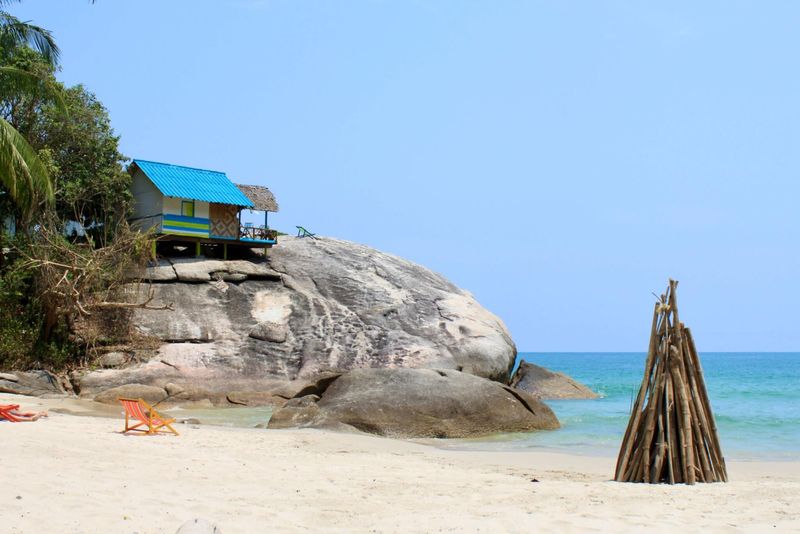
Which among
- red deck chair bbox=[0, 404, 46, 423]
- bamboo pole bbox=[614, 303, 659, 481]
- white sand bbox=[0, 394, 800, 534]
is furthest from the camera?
red deck chair bbox=[0, 404, 46, 423]

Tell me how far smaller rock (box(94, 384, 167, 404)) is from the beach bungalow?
7539 millimetres

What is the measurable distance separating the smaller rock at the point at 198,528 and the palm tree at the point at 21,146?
1389cm

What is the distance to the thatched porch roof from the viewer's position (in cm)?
2981

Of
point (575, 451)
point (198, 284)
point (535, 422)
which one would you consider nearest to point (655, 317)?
point (575, 451)

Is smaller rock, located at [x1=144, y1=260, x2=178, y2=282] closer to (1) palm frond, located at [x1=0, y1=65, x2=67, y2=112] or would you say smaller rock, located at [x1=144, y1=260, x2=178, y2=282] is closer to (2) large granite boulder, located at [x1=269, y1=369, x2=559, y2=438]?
(1) palm frond, located at [x1=0, y1=65, x2=67, y2=112]

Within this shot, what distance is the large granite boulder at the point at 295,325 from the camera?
74.7ft

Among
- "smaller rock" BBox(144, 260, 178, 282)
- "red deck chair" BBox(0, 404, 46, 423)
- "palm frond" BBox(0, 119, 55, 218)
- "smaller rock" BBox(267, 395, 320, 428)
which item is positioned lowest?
"smaller rock" BBox(267, 395, 320, 428)

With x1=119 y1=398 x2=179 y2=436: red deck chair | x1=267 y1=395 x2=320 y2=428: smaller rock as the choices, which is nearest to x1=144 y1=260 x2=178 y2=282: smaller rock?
x1=267 y1=395 x2=320 y2=428: smaller rock

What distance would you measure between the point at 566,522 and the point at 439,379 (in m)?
9.49

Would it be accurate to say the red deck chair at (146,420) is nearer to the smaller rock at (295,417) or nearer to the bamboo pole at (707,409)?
the smaller rock at (295,417)

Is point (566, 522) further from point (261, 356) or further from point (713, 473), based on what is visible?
point (261, 356)

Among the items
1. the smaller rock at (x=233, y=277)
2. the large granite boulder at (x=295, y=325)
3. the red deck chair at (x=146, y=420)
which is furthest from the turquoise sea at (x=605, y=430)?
the smaller rock at (x=233, y=277)

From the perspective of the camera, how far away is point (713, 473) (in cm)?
959

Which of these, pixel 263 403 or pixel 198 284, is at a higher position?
pixel 198 284
